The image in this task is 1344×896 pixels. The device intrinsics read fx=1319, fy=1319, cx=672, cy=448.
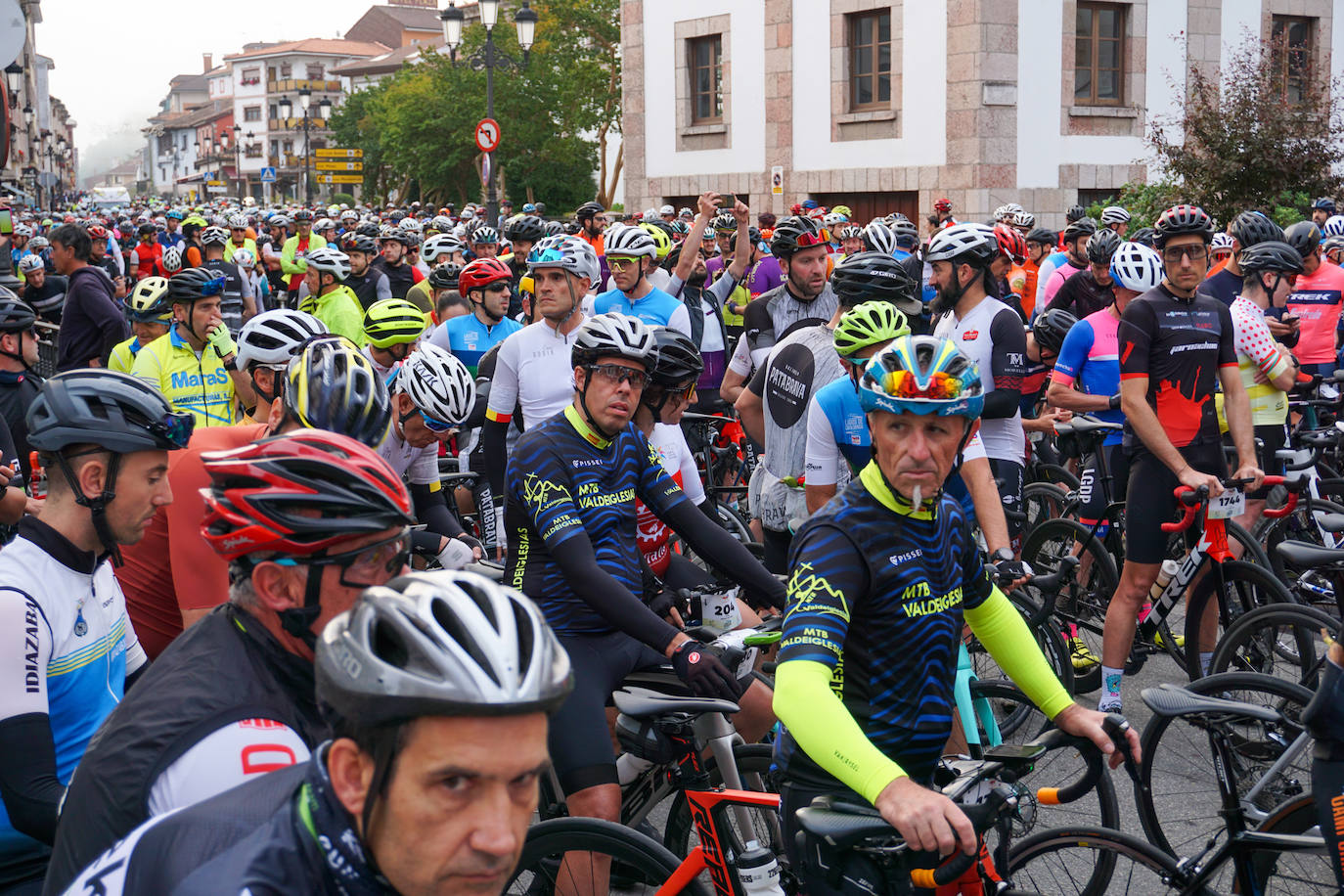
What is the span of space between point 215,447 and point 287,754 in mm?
2092

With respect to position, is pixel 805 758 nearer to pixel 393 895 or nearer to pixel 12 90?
pixel 393 895

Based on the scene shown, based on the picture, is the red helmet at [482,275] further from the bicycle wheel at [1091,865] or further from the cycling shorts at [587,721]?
the bicycle wheel at [1091,865]

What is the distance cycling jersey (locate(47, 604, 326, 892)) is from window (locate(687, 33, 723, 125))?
32.6 meters

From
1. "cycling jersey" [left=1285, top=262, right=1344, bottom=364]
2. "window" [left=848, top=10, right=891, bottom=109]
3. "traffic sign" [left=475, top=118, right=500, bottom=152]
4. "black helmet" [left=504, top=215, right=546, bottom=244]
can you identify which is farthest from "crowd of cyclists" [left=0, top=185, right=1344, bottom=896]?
"window" [left=848, top=10, right=891, bottom=109]

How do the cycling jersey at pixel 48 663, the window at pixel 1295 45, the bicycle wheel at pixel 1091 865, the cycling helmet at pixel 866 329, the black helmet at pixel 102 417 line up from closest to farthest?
the cycling jersey at pixel 48 663, the black helmet at pixel 102 417, the bicycle wheel at pixel 1091 865, the cycling helmet at pixel 866 329, the window at pixel 1295 45

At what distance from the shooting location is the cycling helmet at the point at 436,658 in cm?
152

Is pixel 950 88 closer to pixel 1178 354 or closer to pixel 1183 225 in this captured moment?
pixel 1183 225

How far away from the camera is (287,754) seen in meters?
2.04

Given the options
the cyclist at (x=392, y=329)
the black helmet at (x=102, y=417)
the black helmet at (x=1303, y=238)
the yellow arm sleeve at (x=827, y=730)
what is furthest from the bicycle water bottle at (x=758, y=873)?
the black helmet at (x=1303, y=238)

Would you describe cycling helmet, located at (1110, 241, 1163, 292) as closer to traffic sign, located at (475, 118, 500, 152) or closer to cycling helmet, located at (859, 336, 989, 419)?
cycling helmet, located at (859, 336, 989, 419)

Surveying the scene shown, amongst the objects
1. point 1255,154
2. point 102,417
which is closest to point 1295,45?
point 1255,154

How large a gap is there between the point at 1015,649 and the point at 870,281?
104 inches

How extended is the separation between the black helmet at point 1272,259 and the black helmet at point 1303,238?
1.40 m

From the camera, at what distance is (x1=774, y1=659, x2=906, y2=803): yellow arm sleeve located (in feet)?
8.95
